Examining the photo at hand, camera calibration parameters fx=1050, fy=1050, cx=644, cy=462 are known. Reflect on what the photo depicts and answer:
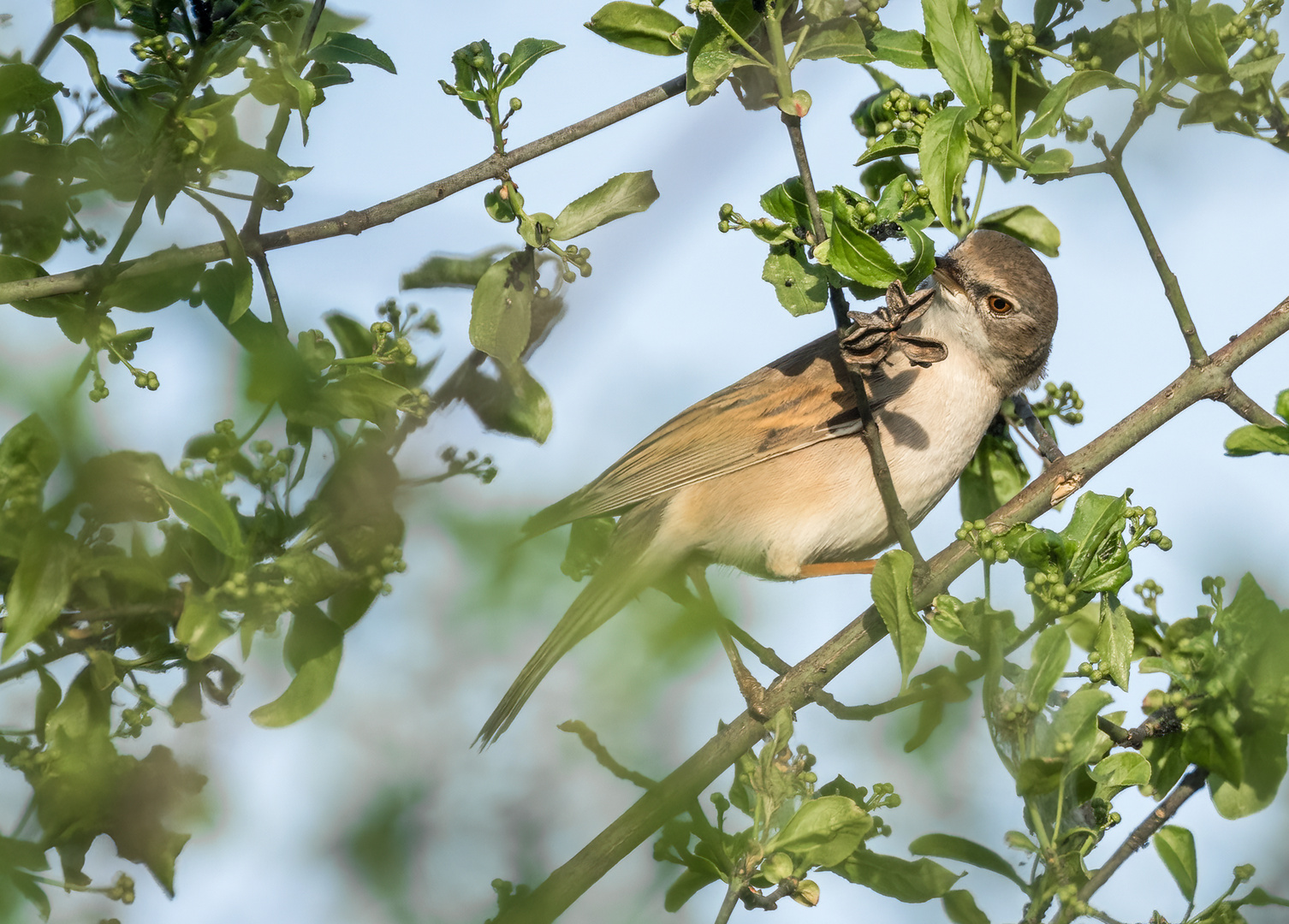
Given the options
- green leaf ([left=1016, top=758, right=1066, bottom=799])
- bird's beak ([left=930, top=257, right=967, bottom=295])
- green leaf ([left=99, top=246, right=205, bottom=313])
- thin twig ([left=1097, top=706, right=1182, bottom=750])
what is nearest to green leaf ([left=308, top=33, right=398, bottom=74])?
green leaf ([left=99, top=246, right=205, bottom=313])

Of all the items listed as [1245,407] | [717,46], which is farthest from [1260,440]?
[717,46]

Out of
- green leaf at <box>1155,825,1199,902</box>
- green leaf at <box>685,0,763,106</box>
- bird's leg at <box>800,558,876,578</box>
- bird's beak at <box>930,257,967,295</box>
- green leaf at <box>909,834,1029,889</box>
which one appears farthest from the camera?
bird's beak at <box>930,257,967,295</box>

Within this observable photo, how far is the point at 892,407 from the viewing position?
462cm

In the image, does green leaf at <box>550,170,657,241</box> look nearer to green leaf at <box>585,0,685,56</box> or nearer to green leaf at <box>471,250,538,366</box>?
green leaf at <box>471,250,538,366</box>

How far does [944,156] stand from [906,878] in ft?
4.72

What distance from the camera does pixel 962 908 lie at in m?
1.93

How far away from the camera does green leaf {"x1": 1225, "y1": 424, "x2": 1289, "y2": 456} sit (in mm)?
2418

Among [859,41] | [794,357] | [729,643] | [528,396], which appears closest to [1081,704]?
[729,643]

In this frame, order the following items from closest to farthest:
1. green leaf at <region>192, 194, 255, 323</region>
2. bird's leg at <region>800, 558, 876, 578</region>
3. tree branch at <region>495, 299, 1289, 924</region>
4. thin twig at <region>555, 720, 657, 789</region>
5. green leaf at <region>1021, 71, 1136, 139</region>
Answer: thin twig at <region>555, 720, 657, 789</region> < green leaf at <region>192, 194, 255, 323</region> < green leaf at <region>1021, 71, 1136, 139</region> < tree branch at <region>495, 299, 1289, 924</region> < bird's leg at <region>800, 558, 876, 578</region>

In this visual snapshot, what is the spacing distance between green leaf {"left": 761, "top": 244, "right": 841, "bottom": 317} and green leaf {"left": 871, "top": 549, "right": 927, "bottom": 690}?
1.90 ft

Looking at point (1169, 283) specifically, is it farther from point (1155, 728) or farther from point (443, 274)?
point (443, 274)

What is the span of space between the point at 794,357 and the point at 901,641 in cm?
327

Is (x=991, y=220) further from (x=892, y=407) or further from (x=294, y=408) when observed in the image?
(x=294, y=408)

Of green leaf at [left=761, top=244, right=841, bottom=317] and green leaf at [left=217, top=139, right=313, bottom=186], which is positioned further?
green leaf at [left=761, top=244, right=841, bottom=317]
